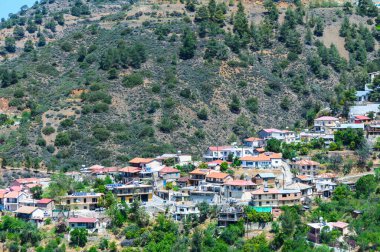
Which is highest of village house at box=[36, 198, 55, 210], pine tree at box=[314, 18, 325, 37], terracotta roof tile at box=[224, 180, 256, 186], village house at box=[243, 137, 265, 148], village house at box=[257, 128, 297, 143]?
pine tree at box=[314, 18, 325, 37]

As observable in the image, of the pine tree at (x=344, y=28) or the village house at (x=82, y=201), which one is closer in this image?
the village house at (x=82, y=201)

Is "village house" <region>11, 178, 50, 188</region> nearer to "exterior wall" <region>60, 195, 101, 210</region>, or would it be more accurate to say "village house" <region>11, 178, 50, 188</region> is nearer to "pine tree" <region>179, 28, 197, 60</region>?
"exterior wall" <region>60, 195, 101, 210</region>

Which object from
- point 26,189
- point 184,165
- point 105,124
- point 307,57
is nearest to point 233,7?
point 307,57

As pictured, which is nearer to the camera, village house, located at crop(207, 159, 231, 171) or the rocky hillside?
village house, located at crop(207, 159, 231, 171)

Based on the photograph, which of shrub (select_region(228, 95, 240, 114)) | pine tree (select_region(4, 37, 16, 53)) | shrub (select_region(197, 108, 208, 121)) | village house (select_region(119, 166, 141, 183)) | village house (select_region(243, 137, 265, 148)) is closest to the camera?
village house (select_region(119, 166, 141, 183))

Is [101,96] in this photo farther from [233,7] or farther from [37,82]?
[233,7]

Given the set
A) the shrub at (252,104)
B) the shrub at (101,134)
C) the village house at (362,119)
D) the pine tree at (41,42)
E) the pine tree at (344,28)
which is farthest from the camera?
the pine tree at (41,42)

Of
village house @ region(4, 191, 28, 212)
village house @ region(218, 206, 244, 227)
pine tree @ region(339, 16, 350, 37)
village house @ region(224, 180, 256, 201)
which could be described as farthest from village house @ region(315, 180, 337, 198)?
pine tree @ region(339, 16, 350, 37)

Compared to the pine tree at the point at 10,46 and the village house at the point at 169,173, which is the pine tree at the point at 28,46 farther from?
the village house at the point at 169,173

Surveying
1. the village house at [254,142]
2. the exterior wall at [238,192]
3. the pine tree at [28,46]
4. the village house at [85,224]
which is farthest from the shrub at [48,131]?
the pine tree at [28,46]
